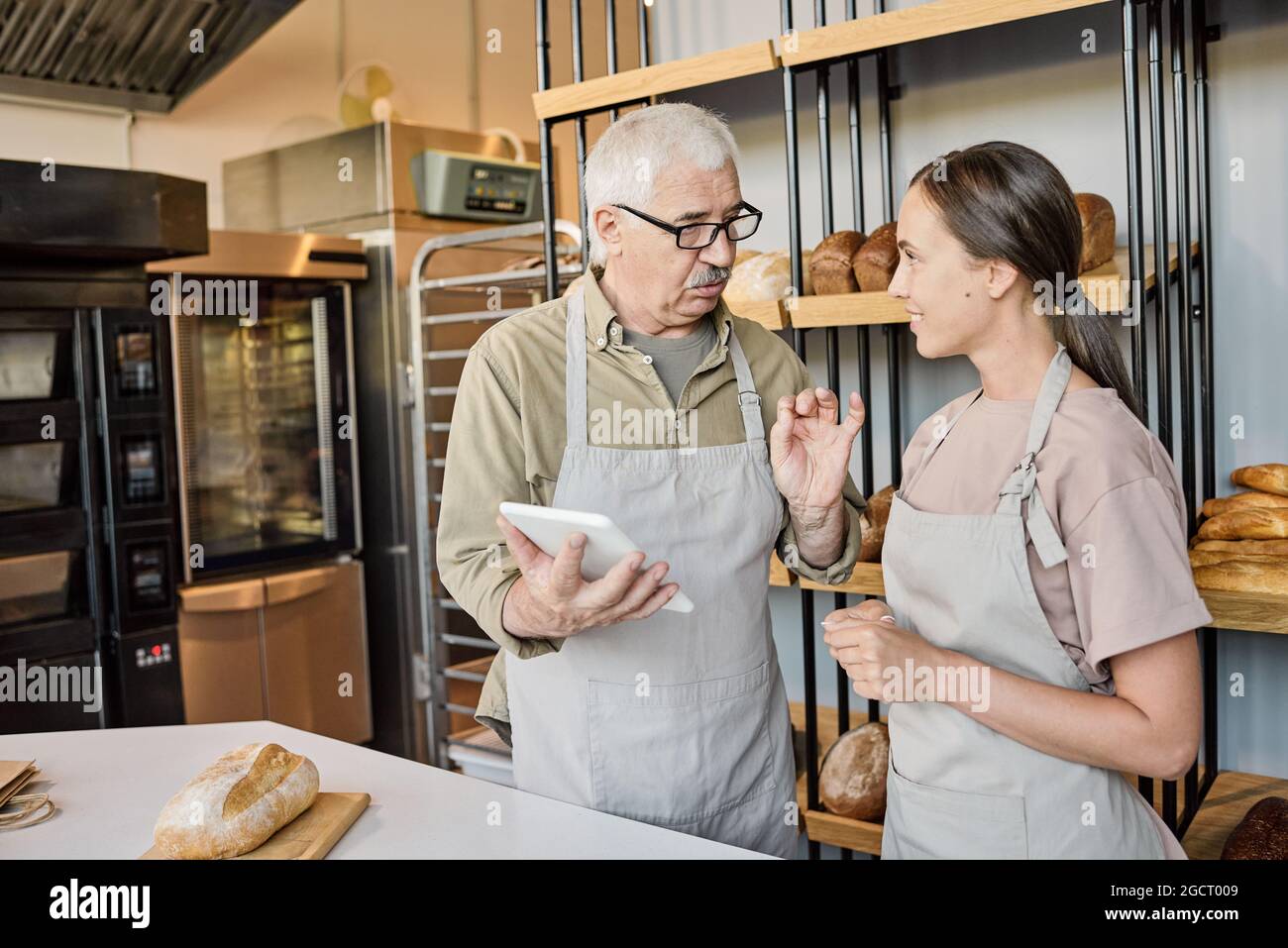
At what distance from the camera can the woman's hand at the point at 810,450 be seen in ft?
5.02

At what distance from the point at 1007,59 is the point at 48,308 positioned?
8.09 feet

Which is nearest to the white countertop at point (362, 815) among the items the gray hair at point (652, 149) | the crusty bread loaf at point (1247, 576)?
the gray hair at point (652, 149)

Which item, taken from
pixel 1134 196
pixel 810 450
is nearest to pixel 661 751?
pixel 810 450

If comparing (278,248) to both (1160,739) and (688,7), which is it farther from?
(1160,739)

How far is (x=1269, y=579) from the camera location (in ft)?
5.70

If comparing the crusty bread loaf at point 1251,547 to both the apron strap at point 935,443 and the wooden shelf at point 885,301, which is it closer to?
the wooden shelf at point 885,301

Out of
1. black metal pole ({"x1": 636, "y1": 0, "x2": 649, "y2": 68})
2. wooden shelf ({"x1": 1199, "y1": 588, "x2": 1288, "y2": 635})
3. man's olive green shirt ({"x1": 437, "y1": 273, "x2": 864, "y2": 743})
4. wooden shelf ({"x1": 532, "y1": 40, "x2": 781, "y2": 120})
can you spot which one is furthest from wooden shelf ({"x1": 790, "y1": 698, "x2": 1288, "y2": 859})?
black metal pole ({"x1": 636, "y1": 0, "x2": 649, "y2": 68})

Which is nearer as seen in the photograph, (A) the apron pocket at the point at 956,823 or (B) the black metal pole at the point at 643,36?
(A) the apron pocket at the point at 956,823

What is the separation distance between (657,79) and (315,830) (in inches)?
64.5

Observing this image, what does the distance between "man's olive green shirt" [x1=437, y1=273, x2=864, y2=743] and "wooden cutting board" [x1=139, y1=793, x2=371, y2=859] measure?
274 millimetres

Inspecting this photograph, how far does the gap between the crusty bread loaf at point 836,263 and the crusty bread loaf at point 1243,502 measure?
2.50 ft

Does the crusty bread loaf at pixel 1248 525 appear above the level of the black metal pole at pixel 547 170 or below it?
below

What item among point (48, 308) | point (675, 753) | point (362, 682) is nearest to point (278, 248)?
point (48, 308)

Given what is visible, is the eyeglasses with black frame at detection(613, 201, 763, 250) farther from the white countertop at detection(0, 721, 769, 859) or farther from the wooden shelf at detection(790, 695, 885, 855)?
the wooden shelf at detection(790, 695, 885, 855)
